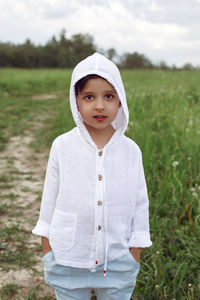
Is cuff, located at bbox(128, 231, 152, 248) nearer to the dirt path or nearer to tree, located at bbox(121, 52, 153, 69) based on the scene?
the dirt path

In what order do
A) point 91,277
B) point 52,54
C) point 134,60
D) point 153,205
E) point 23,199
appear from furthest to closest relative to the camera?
point 52,54
point 134,60
point 23,199
point 153,205
point 91,277

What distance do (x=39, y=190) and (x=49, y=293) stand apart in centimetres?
168

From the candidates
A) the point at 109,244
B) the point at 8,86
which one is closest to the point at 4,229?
the point at 109,244

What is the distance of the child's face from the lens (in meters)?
1.39

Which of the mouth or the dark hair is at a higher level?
the dark hair

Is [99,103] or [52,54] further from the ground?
[52,54]

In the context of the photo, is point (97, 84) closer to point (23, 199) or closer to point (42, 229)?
point (42, 229)

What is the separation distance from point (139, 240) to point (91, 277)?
265 mm

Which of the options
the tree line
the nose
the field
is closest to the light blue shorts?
the field

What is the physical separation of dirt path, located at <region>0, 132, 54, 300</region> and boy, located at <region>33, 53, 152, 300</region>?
0.80 metres

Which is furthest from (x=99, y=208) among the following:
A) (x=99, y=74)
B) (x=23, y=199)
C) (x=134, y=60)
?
(x=134, y=60)

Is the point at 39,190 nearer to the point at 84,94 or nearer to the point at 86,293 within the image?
the point at 86,293

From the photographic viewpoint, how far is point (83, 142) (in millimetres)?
1488

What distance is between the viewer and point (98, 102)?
1377 mm
